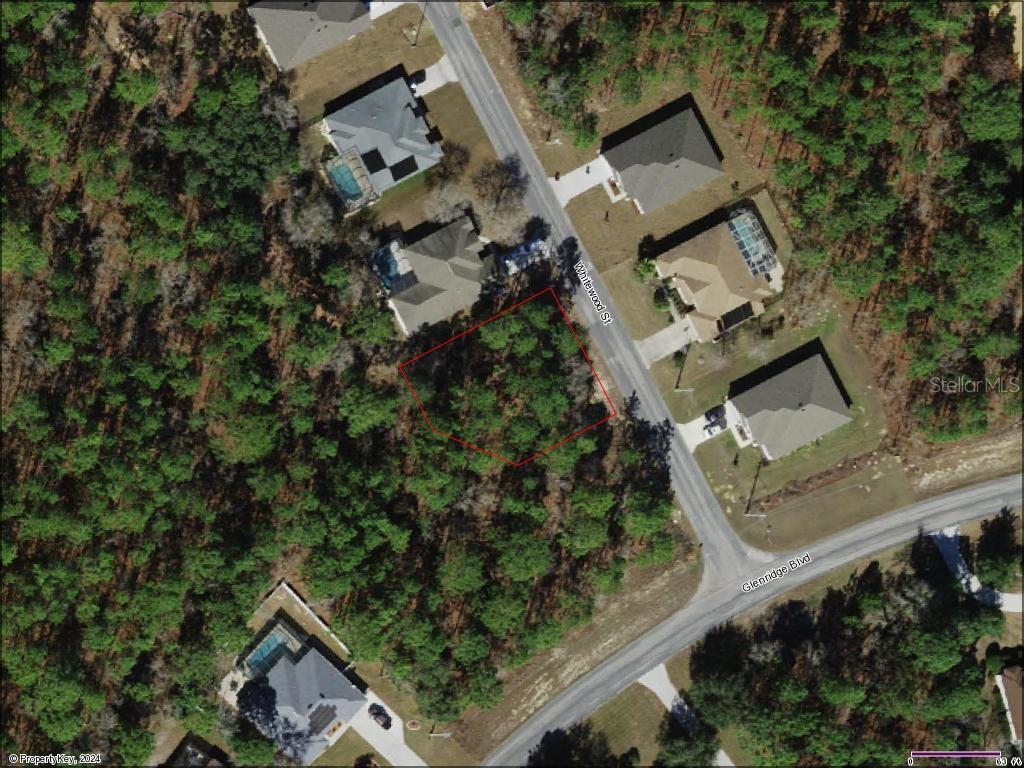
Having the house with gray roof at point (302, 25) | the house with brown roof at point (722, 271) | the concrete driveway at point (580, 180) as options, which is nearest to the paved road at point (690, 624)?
the house with brown roof at point (722, 271)

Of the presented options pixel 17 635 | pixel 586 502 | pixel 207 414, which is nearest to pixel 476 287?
pixel 586 502

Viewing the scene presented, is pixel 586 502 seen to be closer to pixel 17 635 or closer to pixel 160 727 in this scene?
pixel 160 727

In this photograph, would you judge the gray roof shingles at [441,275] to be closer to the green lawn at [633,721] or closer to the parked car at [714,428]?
the parked car at [714,428]

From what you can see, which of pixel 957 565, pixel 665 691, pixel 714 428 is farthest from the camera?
pixel 957 565

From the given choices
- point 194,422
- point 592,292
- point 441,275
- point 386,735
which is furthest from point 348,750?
point 592,292

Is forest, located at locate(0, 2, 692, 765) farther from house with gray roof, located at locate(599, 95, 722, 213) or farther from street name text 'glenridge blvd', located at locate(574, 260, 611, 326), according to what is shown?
house with gray roof, located at locate(599, 95, 722, 213)

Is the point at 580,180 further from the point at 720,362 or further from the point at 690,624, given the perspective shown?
the point at 690,624
